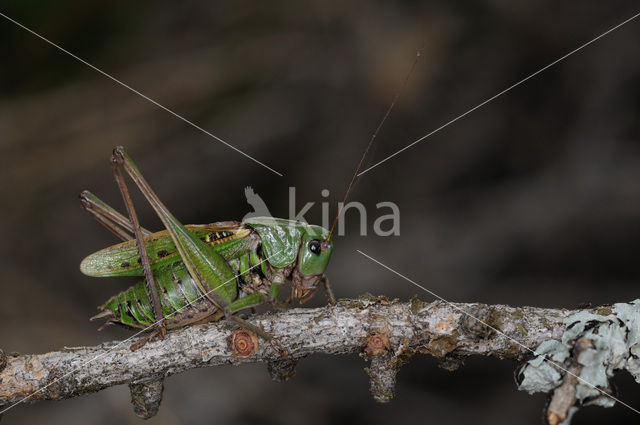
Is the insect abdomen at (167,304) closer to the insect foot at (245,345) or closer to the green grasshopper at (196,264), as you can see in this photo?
the green grasshopper at (196,264)

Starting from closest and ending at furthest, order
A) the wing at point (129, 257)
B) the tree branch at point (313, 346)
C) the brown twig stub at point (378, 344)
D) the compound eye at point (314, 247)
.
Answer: the tree branch at point (313, 346) < the brown twig stub at point (378, 344) < the wing at point (129, 257) < the compound eye at point (314, 247)

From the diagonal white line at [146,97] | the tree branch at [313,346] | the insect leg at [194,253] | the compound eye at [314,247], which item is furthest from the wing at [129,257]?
the diagonal white line at [146,97]

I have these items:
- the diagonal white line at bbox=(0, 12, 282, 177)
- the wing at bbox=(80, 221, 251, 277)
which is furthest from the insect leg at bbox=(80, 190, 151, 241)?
the diagonal white line at bbox=(0, 12, 282, 177)

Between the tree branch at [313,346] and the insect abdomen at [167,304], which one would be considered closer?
the tree branch at [313,346]

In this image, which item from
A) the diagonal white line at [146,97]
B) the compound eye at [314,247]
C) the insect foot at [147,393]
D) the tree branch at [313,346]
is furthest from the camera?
the diagonal white line at [146,97]

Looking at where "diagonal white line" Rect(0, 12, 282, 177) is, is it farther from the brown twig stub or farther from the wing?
the brown twig stub

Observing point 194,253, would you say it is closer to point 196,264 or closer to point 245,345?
point 196,264
